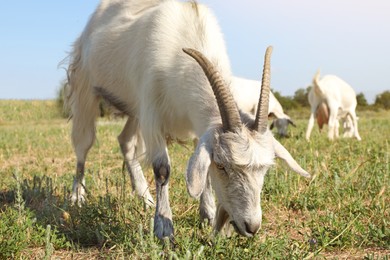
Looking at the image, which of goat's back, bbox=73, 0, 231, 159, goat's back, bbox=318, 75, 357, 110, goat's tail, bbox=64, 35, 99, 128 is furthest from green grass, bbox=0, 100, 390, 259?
goat's back, bbox=318, 75, 357, 110

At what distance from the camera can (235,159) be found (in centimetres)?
297

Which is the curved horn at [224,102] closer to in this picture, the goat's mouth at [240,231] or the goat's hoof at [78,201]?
the goat's mouth at [240,231]

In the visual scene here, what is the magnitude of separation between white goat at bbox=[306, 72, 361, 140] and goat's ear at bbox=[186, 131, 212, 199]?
11776 mm

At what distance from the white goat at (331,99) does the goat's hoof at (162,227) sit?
11189mm

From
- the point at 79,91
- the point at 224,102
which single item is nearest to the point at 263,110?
the point at 224,102

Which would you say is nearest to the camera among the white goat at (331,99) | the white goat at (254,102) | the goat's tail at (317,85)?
the white goat at (254,102)

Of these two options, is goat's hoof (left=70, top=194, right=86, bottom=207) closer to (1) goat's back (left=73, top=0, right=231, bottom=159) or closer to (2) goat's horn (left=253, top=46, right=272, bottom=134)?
(1) goat's back (left=73, top=0, right=231, bottom=159)

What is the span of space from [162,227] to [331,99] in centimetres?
Answer: 1262

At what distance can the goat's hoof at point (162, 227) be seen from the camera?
3652 millimetres

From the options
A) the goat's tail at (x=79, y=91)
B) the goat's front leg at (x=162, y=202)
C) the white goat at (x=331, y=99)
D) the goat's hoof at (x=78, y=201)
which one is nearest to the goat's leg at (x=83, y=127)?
the goat's tail at (x=79, y=91)

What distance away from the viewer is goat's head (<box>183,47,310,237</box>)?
2969 millimetres

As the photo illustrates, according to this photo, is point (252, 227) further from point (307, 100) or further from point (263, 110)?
point (307, 100)

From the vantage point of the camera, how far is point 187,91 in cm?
375

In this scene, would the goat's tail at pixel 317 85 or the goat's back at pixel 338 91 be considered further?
the goat's back at pixel 338 91
